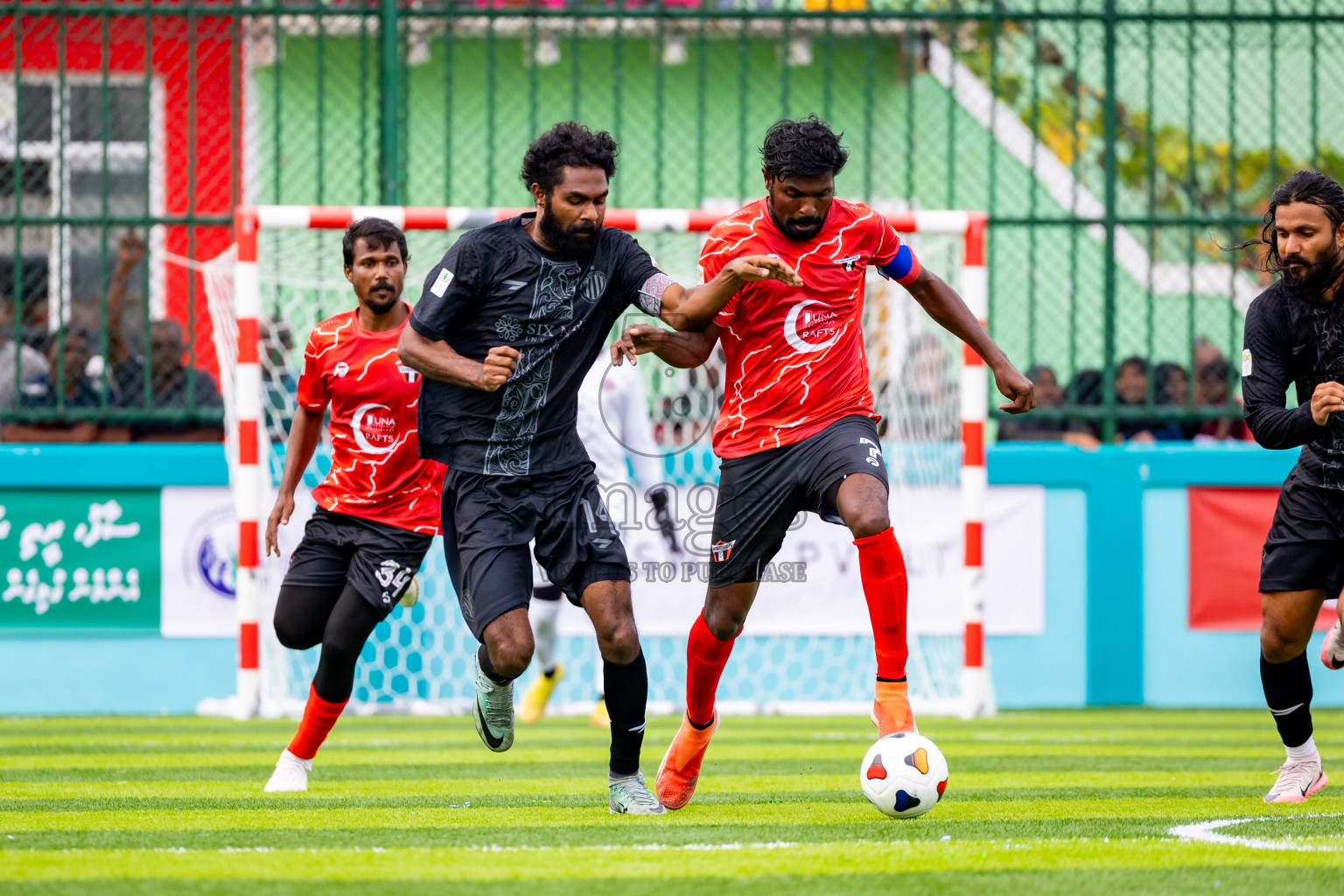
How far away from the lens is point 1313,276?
5391 millimetres

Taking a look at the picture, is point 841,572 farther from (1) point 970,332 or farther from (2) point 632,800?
(2) point 632,800

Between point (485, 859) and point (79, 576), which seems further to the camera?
point (79, 576)

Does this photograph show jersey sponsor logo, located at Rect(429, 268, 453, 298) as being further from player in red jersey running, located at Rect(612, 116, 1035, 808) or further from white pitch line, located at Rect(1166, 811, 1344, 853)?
white pitch line, located at Rect(1166, 811, 1344, 853)

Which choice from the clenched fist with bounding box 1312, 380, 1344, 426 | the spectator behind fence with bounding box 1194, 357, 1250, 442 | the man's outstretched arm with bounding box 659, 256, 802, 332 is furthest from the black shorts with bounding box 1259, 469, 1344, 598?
the spectator behind fence with bounding box 1194, 357, 1250, 442

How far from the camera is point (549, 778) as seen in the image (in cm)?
668

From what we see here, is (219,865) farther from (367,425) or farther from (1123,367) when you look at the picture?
(1123,367)

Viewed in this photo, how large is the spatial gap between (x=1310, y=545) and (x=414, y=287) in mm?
6387

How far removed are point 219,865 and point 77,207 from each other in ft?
26.4

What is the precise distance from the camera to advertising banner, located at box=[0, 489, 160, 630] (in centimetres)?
1016

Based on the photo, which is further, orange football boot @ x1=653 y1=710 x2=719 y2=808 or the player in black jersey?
orange football boot @ x1=653 y1=710 x2=719 y2=808

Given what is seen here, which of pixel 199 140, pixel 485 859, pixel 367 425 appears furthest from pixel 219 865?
pixel 199 140

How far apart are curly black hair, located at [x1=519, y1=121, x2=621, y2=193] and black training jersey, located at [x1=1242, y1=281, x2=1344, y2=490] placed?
2.22 metres

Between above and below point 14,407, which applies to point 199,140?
above

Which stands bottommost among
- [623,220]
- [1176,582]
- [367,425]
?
[1176,582]
